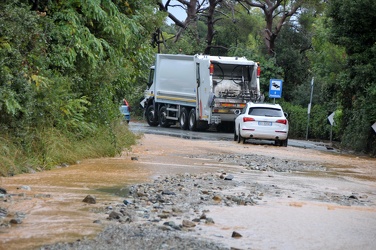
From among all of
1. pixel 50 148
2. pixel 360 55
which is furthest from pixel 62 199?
pixel 360 55

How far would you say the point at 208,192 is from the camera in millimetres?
12531

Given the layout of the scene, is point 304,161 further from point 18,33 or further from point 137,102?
point 137,102

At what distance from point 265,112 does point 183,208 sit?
20.8 m

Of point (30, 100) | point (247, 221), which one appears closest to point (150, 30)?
point (30, 100)

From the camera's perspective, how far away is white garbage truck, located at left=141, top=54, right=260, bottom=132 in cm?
3834

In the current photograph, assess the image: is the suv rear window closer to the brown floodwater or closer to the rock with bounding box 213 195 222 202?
the brown floodwater

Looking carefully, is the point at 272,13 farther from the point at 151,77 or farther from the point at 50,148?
the point at 50,148

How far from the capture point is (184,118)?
4181cm

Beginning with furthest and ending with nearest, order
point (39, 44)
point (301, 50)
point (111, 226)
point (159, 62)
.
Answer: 1. point (301, 50)
2. point (159, 62)
3. point (39, 44)
4. point (111, 226)

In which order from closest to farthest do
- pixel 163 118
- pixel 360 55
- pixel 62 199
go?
pixel 62 199 < pixel 360 55 < pixel 163 118

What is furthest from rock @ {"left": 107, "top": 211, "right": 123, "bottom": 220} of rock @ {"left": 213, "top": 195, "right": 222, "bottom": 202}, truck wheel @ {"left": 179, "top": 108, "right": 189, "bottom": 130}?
truck wheel @ {"left": 179, "top": 108, "right": 189, "bottom": 130}

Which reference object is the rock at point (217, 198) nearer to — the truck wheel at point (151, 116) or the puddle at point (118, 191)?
the puddle at point (118, 191)

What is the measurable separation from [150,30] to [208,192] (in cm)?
1194

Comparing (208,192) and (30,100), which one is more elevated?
(30,100)
